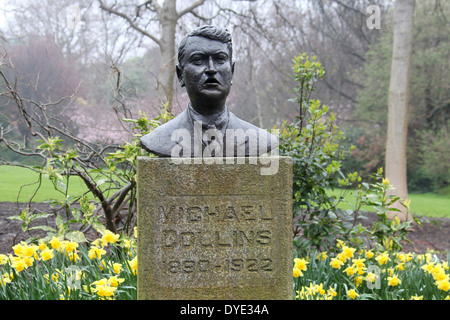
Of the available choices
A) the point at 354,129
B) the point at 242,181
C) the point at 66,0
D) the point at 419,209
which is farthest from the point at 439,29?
the point at 242,181

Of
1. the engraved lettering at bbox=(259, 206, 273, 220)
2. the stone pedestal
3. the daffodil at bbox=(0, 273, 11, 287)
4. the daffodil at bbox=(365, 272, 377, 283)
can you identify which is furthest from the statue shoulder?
the daffodil at bbox=(365, 272, 377, 283)

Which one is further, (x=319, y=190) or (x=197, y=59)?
(x=319, y=190)

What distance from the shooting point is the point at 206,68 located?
239cm

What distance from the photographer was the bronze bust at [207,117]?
2.40 m

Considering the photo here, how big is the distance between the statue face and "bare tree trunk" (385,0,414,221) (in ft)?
20.0

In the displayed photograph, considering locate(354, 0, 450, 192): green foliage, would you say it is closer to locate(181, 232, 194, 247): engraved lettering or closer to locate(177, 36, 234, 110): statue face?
locate(177, 36, 234, 110): statue face

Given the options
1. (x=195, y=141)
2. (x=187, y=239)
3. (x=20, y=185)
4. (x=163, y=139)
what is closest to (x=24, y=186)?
(x=20, y=185)

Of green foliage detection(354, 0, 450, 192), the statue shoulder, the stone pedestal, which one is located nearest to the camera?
the stone pedestal

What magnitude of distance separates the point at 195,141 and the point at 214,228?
0.57 m

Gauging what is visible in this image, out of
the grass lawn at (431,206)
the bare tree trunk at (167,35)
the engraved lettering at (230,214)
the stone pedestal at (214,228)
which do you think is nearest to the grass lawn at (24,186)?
the bare tree trunk at (167,35)

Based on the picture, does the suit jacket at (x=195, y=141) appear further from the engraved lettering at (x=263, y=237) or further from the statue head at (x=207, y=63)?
the engraved lettering at (x=263, y=237)

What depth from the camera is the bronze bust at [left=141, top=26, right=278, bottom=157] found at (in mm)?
2398

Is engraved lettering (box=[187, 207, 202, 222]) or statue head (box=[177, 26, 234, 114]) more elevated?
statue head (box=[177, 26, 234, 114])

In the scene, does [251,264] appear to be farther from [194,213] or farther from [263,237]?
[194,213]
